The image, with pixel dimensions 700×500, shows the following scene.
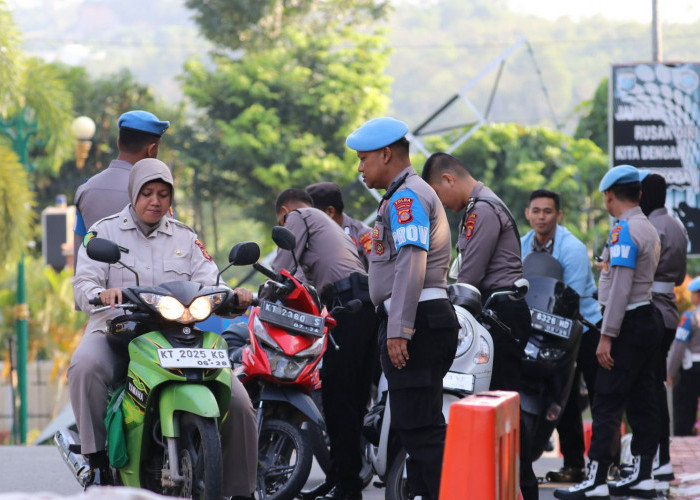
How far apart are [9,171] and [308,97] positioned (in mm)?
26721

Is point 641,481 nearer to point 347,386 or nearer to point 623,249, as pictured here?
point 623,249

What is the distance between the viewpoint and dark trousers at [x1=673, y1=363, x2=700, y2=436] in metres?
14.0

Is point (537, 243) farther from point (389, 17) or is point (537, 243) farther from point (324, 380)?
point (389, 17)

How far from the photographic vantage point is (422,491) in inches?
223

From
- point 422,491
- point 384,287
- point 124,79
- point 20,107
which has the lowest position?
point 422,491

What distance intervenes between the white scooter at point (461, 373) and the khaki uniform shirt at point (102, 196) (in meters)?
1.80

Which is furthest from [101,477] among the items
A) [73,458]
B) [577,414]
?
[577,414]

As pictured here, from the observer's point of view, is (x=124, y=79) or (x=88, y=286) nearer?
(x=88, y=286)

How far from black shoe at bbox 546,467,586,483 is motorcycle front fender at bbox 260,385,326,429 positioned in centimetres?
251

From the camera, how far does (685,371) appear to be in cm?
1395

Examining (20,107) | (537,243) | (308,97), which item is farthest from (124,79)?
(537,243)

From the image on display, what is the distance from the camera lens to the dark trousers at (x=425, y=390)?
5492 millimetres

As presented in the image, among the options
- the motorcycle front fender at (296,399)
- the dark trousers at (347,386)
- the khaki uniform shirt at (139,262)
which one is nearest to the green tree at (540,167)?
the dark trousers at (347,386)

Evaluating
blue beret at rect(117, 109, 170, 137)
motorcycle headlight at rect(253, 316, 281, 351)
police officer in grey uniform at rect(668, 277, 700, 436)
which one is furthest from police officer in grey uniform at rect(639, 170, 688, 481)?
police officer in grey uniform at rect(668, 277, 700, 436)
